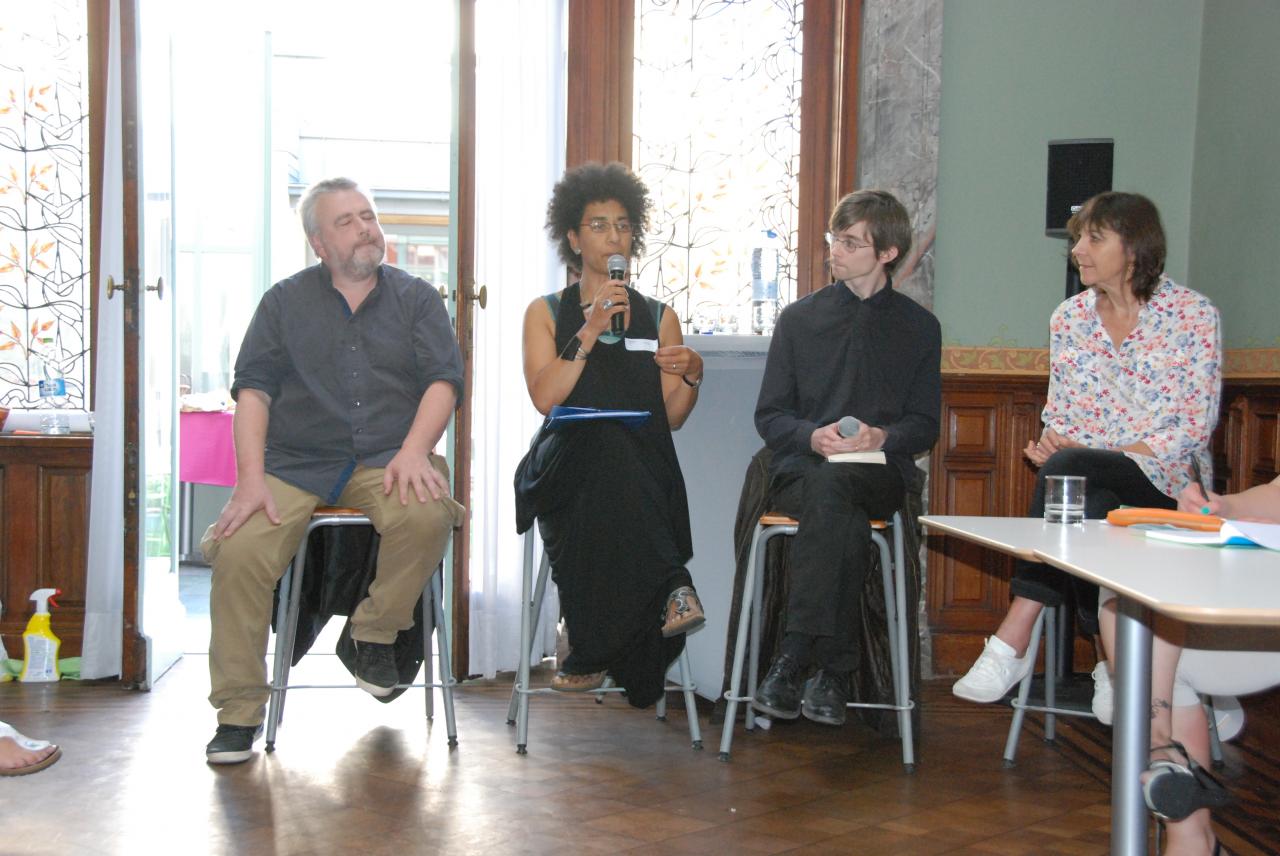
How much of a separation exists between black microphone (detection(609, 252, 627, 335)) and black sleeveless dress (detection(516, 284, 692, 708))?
25 centimetres

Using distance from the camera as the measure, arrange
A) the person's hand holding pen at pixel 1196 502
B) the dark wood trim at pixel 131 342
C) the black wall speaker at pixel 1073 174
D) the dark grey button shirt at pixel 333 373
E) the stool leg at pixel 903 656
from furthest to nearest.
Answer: the black wall speaker at pixel 1073 174, the dark wood trim at pixel 131 342, the dark grey button shirt at pixel 333 373, the stool leg at pixel 903 656, the person's hand holding pen at pixel 1196 502

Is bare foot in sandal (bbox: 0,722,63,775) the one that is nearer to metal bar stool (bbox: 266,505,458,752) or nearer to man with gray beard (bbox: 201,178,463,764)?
man with gray beard (bbox: 201,178,463,764)

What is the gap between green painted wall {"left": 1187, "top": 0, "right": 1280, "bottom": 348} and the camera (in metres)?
3.41

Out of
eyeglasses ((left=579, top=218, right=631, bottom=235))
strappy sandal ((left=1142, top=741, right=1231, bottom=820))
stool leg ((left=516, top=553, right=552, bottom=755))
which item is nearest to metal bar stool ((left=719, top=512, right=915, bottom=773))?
stool leg ((left=516, top=553, right=552, bottom=755))

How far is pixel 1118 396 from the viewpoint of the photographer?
9.47 feet

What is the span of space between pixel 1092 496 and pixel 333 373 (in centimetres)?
187

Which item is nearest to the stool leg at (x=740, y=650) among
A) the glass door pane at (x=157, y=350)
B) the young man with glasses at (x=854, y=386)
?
the young man with glasses at (x=854, y=386)

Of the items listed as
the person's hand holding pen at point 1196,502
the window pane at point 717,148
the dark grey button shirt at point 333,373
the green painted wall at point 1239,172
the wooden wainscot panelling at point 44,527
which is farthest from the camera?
the window pane at point 717,148

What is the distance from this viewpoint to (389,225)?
11.1 meters

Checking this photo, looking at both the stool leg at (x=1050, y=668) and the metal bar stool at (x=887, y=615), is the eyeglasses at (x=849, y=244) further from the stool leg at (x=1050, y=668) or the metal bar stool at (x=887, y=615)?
the stool leg at (x=1050, y=668)

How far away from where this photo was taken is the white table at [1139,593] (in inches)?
42.6

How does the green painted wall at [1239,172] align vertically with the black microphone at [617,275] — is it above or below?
above

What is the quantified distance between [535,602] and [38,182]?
2266 mm

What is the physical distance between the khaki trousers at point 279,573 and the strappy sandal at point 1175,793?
179 centimetres
